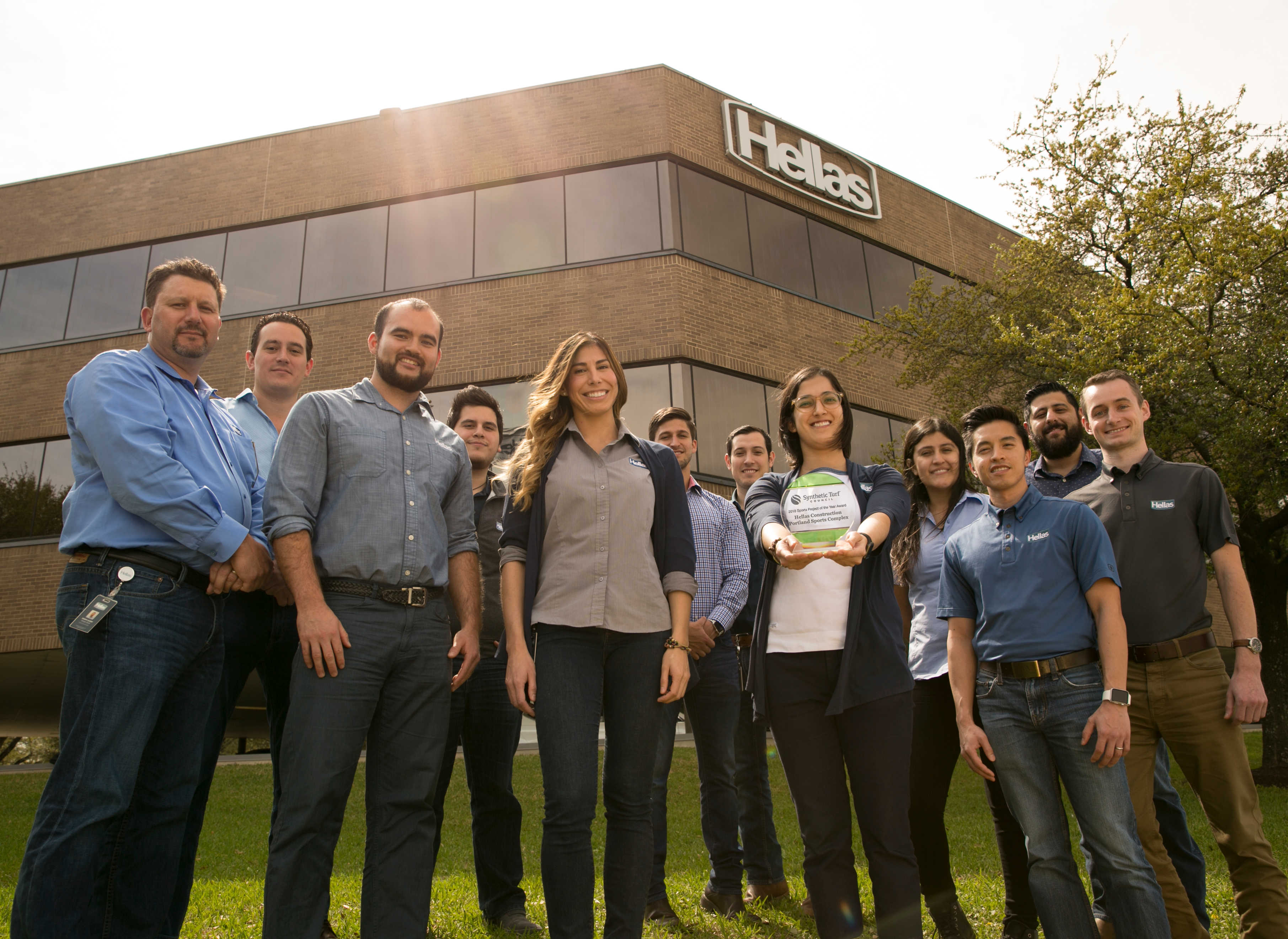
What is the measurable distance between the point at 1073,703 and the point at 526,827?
601 centimetres

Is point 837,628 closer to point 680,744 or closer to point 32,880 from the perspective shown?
point 32,880

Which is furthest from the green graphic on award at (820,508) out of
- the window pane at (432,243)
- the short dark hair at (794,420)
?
the window pane at (432,243)

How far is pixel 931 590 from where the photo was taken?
13.5 feet

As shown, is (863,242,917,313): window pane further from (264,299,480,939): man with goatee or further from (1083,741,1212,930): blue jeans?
(264,299,480,939): man with goatee

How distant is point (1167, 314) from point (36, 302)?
2076cm

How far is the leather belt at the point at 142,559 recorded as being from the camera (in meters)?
2.73

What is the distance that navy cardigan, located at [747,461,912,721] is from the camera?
2.96 metres

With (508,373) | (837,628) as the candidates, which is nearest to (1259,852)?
(837,628)

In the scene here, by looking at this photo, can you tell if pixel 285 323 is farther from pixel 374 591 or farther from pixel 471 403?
pixel 374 591

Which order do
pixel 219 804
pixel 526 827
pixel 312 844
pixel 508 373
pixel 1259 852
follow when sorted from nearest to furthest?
1. pixel 312 844
2. pixel 1259 852
3. pixel 526 827
4. pixel 219 804
5. pixel 508 373

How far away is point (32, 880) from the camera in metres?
2.41

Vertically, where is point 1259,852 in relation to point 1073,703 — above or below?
below

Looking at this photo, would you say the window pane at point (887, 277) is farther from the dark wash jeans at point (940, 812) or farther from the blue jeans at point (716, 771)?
the dark wash jeans at point (940, 812)

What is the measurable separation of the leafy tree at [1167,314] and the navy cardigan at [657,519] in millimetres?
7992
